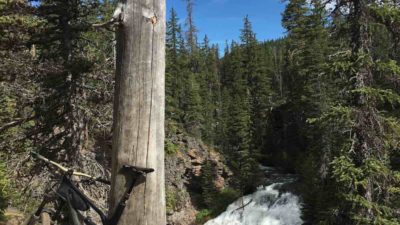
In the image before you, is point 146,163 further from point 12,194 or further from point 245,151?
point 245,151

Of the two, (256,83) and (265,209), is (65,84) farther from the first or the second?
(256,83)

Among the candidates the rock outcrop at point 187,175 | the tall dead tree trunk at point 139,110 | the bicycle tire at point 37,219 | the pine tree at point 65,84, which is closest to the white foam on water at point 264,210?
the rock outcrop at point 187,175

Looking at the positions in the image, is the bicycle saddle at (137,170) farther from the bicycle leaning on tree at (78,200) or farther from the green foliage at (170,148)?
the green foliage at (170,148)

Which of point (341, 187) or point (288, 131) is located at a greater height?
point (288, 131)

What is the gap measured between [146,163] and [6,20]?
11.5 metres

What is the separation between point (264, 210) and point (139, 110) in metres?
30.5

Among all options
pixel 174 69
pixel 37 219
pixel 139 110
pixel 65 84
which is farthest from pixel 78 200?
pixel 174 69

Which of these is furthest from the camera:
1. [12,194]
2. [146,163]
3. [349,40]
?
[12,194]

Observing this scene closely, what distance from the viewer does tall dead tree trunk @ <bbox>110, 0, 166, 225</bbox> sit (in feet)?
7.62

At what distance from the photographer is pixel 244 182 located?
36.7 m

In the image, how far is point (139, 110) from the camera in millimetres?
2330

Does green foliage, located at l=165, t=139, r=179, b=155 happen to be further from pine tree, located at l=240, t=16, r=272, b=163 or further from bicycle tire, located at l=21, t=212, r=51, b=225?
bicycle tire, located at l=21, t=212, r=51, b=225

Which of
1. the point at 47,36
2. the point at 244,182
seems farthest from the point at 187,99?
the point at 47,36

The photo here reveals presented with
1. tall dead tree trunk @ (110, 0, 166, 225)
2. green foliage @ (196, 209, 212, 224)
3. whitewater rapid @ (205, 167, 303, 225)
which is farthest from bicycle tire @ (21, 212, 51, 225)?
green foliage @ (196, 209, 212, 224)
